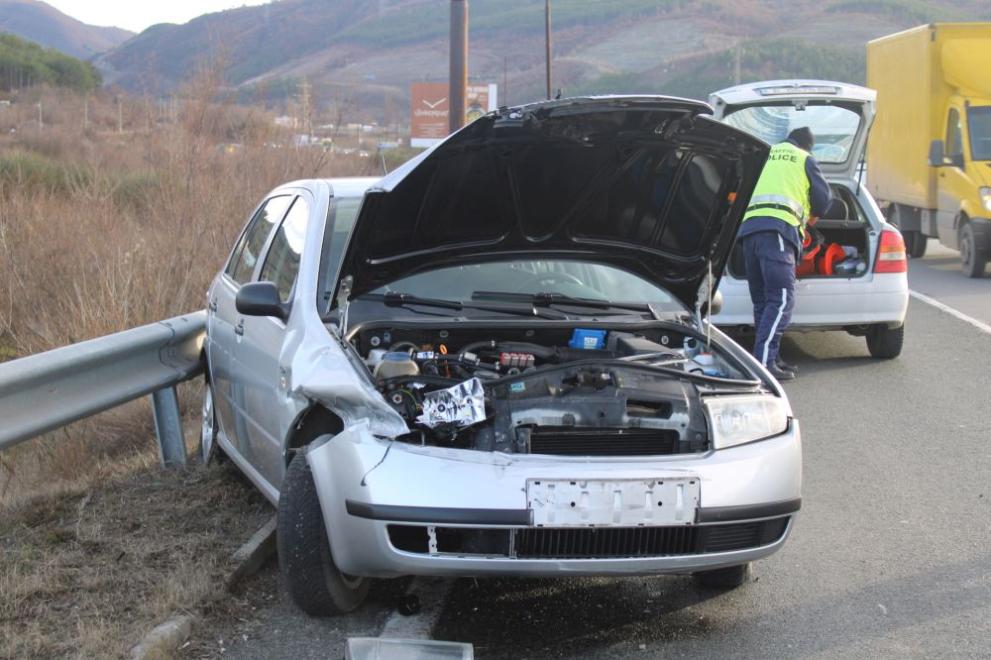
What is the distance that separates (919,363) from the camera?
32.5 ft

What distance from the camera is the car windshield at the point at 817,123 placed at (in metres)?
11.2

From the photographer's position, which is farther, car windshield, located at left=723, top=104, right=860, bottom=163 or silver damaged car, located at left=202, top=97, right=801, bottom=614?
car windshield, located at left=723, top=104, right=860, bottom=163

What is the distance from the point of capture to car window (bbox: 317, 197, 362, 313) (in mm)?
5172

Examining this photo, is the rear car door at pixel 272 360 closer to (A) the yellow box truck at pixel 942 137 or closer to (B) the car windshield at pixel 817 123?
(B) the car windshield at pixel 817 123

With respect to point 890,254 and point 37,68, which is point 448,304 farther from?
point 37,68

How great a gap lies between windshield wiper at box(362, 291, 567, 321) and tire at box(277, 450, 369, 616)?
45.3 inches

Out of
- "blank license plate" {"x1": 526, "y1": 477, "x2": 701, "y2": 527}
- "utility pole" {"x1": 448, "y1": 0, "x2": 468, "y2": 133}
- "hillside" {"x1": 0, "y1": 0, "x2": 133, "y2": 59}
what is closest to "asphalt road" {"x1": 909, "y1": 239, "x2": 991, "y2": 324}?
"utility pole" {"x1": 448, "y1": 0, "x2": 468, "y2": 133}

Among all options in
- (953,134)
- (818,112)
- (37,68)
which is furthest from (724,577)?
(37,68)

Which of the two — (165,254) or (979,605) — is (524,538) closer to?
(979,605)

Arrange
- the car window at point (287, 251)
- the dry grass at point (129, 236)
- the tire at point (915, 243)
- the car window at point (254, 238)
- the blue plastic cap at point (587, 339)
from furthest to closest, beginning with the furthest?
the tire at point (915, 243), the dry grass at point (129, 236), the car window at point (254, 238), the car window at point (287, 251), the blue plastic cap at point (587, 339)

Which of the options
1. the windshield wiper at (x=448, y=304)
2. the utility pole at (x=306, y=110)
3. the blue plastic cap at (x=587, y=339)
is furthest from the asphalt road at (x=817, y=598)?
the utility pole at (x=306, y=110)

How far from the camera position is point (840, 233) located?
10.6 m

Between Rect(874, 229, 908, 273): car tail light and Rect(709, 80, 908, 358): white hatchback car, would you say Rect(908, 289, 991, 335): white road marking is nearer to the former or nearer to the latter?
Rect(709, 80, 908, 358): white hatchback car

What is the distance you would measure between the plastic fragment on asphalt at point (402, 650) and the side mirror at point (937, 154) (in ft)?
48.3
